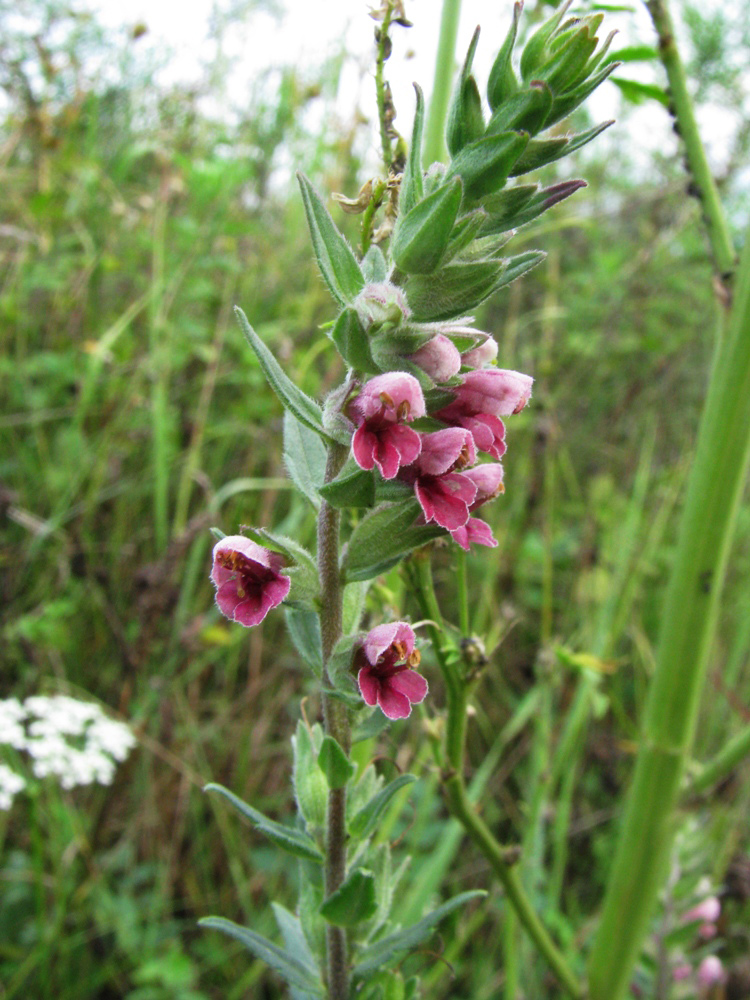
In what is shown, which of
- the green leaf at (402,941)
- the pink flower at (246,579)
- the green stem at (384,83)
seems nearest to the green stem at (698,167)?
the green stem at (384,83)

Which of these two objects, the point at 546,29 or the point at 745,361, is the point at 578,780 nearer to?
the point at 745,361

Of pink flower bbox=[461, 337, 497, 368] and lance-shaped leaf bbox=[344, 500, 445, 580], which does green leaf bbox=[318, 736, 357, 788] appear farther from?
pink flower bbox=[461, 337, 497, 368]

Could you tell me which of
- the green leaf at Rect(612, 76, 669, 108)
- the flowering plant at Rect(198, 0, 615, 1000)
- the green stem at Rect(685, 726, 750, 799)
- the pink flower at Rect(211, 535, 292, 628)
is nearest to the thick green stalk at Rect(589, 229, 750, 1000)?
the green stem at Rect(685, 726, 750, 799)

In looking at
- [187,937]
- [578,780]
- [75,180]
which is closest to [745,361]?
[578,780]

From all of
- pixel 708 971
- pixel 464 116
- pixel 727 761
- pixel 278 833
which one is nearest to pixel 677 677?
pixel 727 761

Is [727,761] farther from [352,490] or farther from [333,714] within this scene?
[352,490]

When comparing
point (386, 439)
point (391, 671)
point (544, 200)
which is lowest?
point (391, 671)
